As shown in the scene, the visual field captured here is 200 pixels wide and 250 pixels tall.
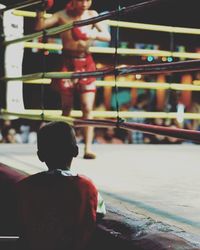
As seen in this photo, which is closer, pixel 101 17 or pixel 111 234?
pixel 111 234

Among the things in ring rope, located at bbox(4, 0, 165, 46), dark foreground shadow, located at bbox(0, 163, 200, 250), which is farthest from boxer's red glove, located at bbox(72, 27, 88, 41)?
dark foreground shadow, located at bbox(0, 163, 200, 250)

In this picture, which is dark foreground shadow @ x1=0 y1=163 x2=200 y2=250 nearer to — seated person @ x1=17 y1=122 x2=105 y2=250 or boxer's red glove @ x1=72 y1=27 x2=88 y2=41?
seated person @ x1=17 y1=122 x2=105 y2=250

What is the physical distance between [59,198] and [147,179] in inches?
33.1

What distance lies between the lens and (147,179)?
1973mm

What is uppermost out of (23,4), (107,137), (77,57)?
(23,4)

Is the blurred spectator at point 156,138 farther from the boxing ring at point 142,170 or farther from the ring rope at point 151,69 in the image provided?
the ring rope at point 151,69

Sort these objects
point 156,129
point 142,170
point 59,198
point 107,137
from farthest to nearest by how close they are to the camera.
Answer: point 107,137
point 142,170
point 156,129
point 59,198

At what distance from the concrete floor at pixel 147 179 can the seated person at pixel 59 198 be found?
8.1 inches

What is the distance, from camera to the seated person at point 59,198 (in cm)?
118

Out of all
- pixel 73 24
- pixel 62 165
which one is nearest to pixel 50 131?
pixel 62 165

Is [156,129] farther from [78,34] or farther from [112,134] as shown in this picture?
[112,134]

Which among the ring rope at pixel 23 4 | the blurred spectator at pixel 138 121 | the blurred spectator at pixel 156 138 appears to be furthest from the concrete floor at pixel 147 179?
the blurred spectator at pixel 138 121

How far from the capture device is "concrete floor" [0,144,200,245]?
4.48ft

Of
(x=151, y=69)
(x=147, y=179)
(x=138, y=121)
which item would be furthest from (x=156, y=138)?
(x=151, y=69)
